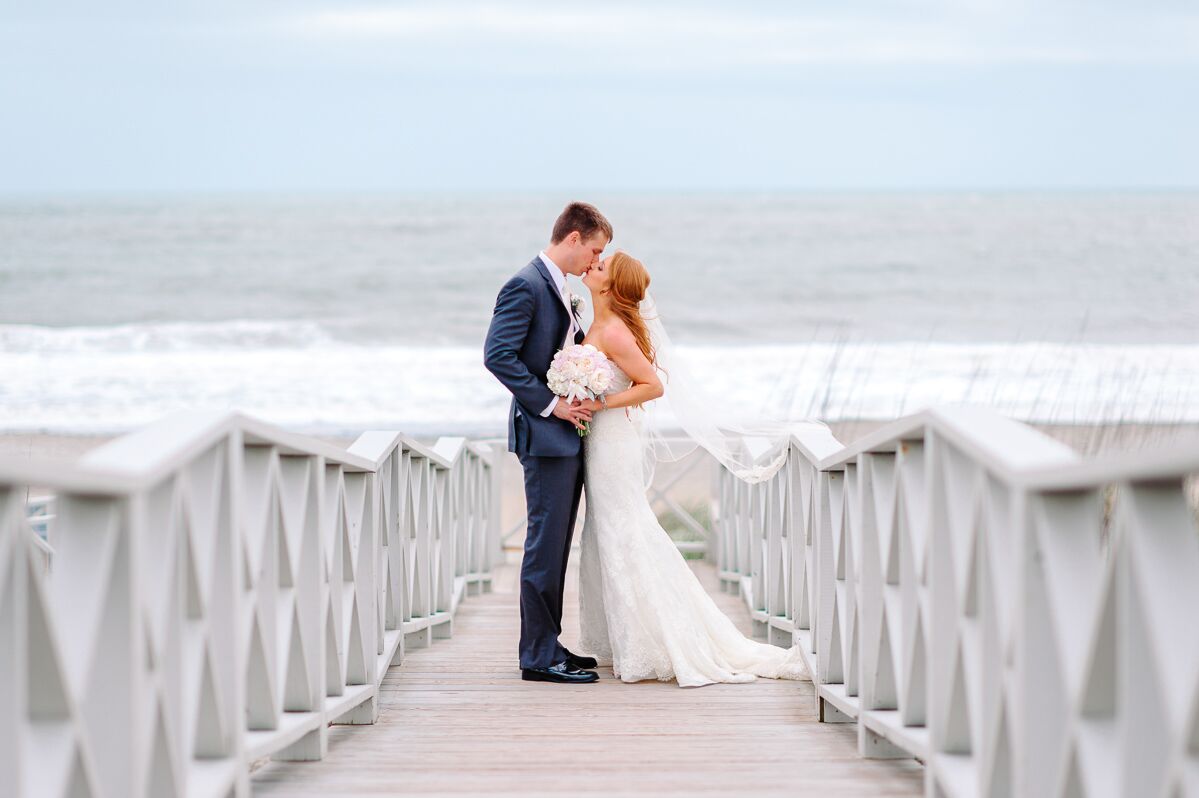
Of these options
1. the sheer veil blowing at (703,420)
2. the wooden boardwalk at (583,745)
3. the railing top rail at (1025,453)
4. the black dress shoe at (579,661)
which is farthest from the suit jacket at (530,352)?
the railing top rail at (1025,453)

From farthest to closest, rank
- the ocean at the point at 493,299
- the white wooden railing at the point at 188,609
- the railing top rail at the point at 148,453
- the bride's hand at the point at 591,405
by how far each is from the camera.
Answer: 1. the ocean at the point at 493,299
2. the bride's hand at the point at 591,405
3. the white wooden railing at the point at 188,609
4. the railing top rail at the point at 148,453

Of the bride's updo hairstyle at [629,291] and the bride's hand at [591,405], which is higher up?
the bride's updo hairstyle at [629,291]

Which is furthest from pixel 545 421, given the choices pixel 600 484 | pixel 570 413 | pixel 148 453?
pixel 148 453

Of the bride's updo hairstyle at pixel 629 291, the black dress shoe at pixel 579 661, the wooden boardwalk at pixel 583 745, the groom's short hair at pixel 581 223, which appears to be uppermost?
the groom's short hair at pixel 581 223

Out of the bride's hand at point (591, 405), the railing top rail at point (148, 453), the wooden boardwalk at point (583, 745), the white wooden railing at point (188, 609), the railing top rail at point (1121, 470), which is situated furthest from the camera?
the bride's hand at point (591, 405)

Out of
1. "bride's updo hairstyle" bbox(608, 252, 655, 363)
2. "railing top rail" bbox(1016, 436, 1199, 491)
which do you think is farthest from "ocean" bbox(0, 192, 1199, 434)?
"railing top rail" bbox(1016, 436, 1199, 491)

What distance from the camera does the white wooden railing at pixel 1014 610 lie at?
6.70 ft

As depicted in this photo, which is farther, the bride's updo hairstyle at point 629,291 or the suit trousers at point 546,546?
the bride's updo hairstyle at point 629,291

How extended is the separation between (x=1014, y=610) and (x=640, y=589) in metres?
3.07

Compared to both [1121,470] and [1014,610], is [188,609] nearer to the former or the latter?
[1014,610]

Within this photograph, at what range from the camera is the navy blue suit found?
5.16m

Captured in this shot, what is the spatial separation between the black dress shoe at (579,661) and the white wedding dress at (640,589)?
0.32ft

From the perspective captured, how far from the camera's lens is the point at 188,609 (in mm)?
2768

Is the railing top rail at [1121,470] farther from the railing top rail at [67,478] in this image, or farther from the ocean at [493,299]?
the ocean at [493,299]
